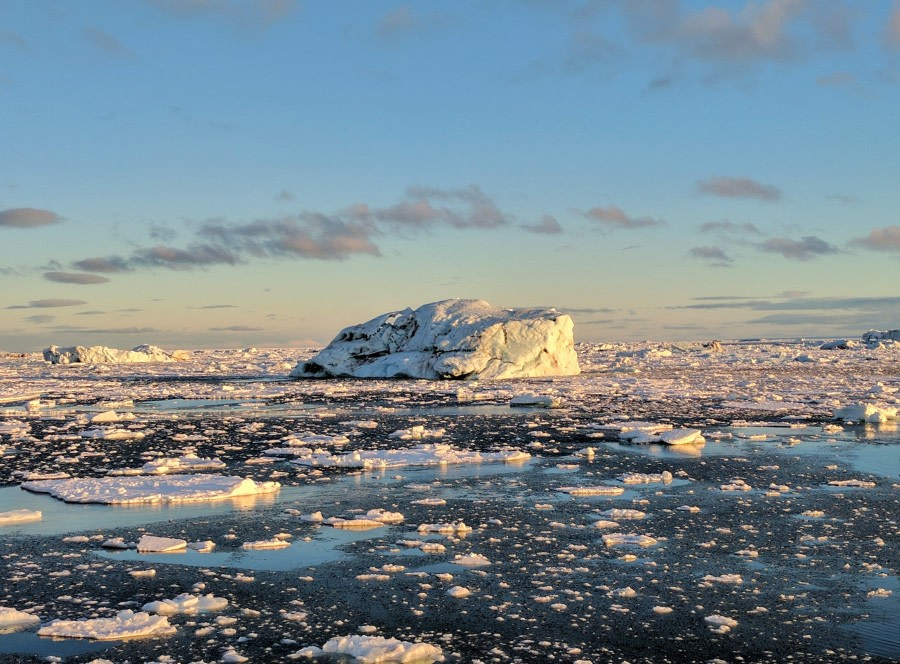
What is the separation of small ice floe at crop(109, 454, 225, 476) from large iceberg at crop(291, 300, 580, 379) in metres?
18.2

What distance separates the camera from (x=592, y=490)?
850 centimetres

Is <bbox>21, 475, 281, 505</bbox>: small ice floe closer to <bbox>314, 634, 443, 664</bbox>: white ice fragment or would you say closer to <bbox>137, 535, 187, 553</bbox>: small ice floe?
<bbox>137, 535, 187, 553</bbox>: small ice floe

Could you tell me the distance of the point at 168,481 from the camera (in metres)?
9.04

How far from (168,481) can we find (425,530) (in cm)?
361

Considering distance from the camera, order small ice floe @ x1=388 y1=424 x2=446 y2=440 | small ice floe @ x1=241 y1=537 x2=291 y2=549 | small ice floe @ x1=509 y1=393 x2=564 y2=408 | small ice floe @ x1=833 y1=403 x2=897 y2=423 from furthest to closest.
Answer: small ice floe @ x1=509 y1=393 x2=564 y2=408 → small ice floe @ x1=833 y1=403 x2=897 y2=423 → small ice floe @ x1=388 y1=424 x2=446 y2=440 → small ice floe @ x1=241 y1=537 x2=291 y2=549

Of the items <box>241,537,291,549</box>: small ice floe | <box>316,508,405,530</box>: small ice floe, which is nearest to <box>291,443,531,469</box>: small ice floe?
<box>316,508,405,530</box>: small ice floe

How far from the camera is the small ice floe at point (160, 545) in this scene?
20.4 feet

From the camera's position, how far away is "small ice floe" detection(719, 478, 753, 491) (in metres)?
8.61

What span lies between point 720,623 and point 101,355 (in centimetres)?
5485

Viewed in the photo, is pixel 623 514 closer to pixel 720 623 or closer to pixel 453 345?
pixel 720 623

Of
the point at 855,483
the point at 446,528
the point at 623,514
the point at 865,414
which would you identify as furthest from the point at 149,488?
the point at 865,414

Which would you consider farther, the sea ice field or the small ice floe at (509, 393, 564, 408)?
the small ice floe at (509, 393, 564, 408)

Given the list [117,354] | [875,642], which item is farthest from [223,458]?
[117,354]

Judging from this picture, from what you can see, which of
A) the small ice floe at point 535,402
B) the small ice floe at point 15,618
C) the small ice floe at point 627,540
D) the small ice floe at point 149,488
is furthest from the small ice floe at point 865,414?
the small ice floe at point 15,618
